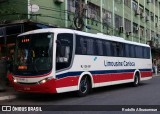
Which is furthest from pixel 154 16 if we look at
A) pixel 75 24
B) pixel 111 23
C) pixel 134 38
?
pixel 75 24

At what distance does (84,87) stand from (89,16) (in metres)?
14.4

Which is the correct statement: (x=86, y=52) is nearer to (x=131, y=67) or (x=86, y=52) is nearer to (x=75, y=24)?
(x=131, y=67)

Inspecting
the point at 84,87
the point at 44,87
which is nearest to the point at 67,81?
the point at 44,87

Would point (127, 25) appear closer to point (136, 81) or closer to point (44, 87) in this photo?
point (136, 81)

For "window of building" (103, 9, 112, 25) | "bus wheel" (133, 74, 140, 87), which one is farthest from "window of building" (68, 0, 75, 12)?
"bus wheel" (133, 74, 140, 87)

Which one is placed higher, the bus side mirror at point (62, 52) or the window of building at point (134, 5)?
the window of building at point (134, 5)

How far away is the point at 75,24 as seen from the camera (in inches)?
934

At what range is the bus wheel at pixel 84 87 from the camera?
14.1 metres

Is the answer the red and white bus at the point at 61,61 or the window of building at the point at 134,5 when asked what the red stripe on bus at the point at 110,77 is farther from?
the window of building at the point at 134,5

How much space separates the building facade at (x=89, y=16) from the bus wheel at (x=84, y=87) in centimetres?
578

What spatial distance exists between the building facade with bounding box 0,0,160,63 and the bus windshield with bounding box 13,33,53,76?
544cm

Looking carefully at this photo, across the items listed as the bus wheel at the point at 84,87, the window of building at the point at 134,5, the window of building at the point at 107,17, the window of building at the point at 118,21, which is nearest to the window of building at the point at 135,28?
the window of building at the point at 134,5

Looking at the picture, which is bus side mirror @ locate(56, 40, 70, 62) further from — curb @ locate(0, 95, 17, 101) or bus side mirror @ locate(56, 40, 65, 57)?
curb @ locate(0, 95, 17, 101)

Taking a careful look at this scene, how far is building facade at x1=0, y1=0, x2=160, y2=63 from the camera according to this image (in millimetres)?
19547
